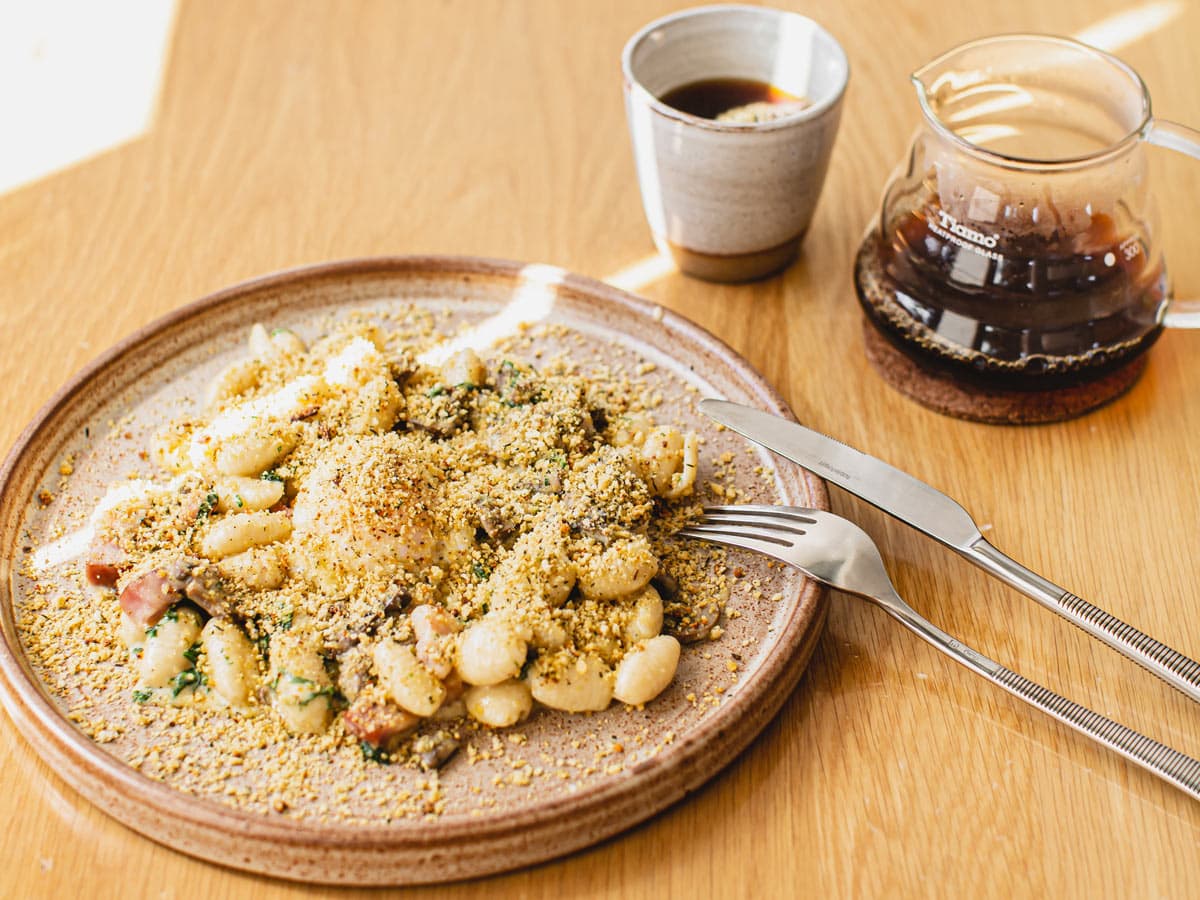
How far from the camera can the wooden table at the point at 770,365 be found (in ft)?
3.34

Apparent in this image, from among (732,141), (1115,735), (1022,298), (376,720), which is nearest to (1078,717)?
(1115,735)

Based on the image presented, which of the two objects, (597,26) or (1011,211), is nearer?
(1011,211)

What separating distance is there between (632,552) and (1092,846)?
50 centimetres

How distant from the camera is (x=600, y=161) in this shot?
186 cm

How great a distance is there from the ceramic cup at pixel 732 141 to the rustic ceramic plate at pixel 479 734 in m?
0.18

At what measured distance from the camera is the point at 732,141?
57.0 inches

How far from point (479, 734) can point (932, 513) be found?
1.71 ft

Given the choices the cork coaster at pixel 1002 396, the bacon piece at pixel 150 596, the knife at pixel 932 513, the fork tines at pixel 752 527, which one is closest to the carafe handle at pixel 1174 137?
the cork coaster at pixel 1002 396

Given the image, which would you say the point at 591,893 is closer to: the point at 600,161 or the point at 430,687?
the point at 430,687

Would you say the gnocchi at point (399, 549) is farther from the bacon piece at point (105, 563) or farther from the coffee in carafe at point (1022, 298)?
the coffee in carafe at point (1022, 298)

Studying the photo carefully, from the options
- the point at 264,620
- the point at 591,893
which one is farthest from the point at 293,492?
the point at 591,893

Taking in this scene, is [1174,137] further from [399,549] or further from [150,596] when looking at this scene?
[150,596]

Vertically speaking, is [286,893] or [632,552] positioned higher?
[632,552]

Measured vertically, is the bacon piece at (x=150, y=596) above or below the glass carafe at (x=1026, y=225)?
below
